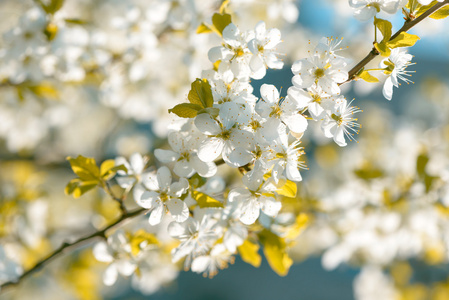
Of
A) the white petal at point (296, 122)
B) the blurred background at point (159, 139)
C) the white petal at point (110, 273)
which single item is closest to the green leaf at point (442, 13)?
the blurred background at point (159, 139)

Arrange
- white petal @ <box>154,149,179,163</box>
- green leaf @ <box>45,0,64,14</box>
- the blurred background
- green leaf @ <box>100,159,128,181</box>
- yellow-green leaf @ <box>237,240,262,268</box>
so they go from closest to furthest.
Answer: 1. white petal @ <box>154,149,179,163</box>
2. green leaf @ <box>100,159,128,181</box>
3. yellow-green leaf @ <box>237,240,262,268</box>
4. green leaf @ <box>45,0,64,14</box>
5. the blurred background

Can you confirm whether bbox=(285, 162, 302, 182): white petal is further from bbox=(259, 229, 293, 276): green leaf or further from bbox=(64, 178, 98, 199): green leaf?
bbox=(64, 178, 98, 199): green leaf

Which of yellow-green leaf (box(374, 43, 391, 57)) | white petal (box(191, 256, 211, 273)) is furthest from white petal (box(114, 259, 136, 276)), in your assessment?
yellow-green leaf (box(374, 43, 391, 57))

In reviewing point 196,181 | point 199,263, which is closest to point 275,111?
point 196,181

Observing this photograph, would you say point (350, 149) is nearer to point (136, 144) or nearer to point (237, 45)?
point (136, 144)

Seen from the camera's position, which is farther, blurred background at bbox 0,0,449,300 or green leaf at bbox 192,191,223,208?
blurred background at bbox 0,0,449,300

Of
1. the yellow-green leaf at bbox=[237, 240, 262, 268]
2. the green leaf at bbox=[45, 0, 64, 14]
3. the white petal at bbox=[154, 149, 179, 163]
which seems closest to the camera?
the white petal at bbox=[154, 149, 179, 163]

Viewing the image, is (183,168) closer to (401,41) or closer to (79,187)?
(79,187)
